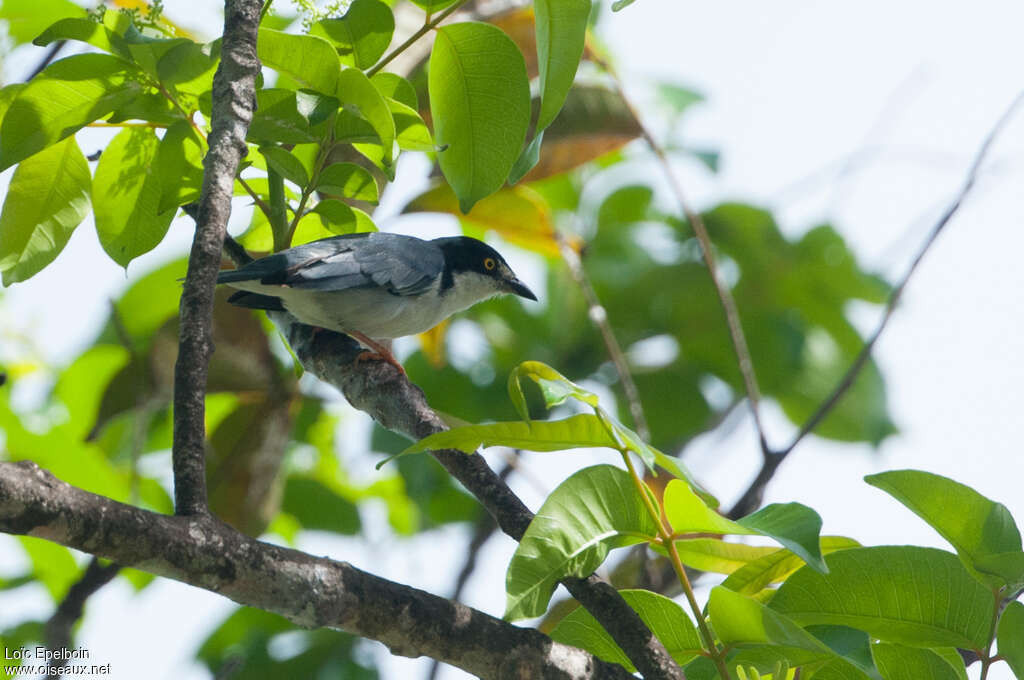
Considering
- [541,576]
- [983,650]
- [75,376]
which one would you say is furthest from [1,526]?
[75,376]

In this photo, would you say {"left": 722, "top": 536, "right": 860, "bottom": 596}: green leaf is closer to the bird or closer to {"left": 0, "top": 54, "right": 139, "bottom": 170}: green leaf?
the bird

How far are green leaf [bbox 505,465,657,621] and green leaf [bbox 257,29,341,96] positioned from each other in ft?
3.64

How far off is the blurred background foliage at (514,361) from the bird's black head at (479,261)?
8.7 inches

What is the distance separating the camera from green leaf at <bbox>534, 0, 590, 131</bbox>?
6.72 feet

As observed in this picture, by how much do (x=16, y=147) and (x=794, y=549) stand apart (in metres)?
1.91

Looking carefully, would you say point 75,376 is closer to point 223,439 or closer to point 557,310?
point 223,439

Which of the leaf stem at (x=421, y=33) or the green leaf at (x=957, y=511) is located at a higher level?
the leaf stem at (x=421, y=33)

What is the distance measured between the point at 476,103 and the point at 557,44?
308mm

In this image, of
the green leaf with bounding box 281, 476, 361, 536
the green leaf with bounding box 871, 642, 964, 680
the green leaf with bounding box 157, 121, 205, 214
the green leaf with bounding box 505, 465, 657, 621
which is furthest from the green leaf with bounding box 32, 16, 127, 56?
the green leaf with bounding box 281, 476, 361, 536

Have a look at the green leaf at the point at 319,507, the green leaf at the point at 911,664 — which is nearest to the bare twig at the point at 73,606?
the green leaf at the point at 911,664

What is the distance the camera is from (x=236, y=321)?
4.05m

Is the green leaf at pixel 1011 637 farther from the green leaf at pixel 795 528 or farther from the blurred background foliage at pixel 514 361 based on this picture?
the blurred background foliage at pixel 514 361

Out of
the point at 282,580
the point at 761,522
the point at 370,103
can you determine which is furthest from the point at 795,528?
the point at 370,103

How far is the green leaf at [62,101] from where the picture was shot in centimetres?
221
